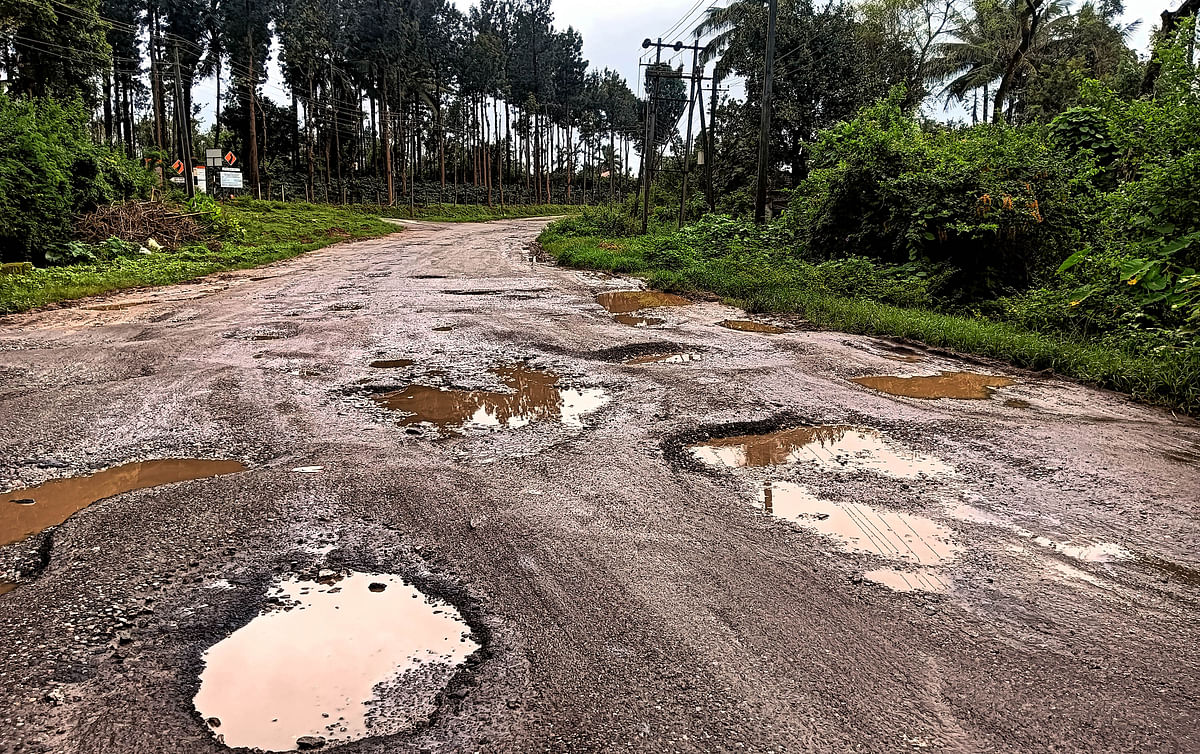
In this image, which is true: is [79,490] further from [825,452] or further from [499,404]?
[825,452]

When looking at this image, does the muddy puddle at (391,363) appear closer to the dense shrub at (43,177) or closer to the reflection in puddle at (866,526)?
the reflection in puddle at (866,526)

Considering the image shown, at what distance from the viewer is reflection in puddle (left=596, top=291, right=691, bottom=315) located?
11243 millimetres

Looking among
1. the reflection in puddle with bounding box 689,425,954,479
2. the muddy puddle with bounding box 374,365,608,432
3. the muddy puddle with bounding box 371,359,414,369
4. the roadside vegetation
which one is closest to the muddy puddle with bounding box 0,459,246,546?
the muddy puddle with bounding box 374,365,608,432

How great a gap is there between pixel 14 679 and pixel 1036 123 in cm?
1578

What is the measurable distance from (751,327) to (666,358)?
251 cm

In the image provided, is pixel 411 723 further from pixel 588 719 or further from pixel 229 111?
pixel 229 111

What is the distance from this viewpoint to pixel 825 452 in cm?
475

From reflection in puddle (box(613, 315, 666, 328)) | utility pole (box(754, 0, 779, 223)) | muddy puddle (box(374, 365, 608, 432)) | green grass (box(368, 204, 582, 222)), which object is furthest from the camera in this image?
green grass (box(368, 204, 582, 222))

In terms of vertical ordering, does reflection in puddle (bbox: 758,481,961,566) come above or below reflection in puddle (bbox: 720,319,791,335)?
below

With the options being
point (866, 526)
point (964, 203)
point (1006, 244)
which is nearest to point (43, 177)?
point (964, 203)

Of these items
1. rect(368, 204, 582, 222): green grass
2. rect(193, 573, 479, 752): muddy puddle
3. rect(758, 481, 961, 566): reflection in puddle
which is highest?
rect(368, 204, 582, 222): green grass

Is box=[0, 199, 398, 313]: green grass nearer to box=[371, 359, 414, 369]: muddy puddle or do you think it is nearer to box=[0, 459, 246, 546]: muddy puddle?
box=[371, 359, 414, 369]: muddy puddle

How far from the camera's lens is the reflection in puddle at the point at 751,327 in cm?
929

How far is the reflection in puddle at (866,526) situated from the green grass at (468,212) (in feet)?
151
